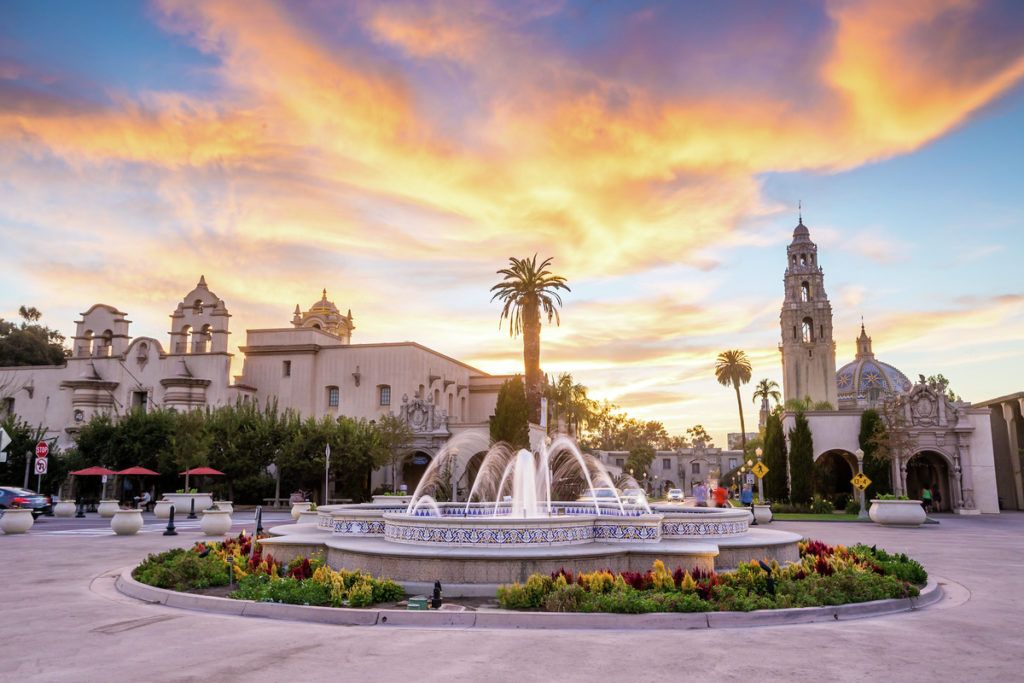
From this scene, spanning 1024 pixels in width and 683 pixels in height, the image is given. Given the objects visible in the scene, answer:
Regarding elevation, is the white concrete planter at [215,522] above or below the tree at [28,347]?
below

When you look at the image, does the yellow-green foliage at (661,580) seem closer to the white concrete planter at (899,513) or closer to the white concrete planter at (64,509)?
the white concrete planter at (899,513)

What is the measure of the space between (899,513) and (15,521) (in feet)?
110

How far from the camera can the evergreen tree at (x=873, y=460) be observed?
143ft

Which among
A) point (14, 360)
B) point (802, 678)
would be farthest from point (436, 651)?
point (14, 360)

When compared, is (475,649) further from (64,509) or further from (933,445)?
(933,445)

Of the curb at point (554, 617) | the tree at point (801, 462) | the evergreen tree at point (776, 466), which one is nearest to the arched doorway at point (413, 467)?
the evergreen tree at point (776, 466)

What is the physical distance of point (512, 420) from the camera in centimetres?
4144

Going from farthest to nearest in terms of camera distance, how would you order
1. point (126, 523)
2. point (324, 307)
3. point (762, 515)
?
point (324, 307) < point (762, 515) < point (126, 523)

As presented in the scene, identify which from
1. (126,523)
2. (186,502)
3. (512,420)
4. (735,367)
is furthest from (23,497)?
(735,367)

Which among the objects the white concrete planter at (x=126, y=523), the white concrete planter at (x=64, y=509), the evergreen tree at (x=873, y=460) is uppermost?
the evergreen tree at (x=873, y=460)

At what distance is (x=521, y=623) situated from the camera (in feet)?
31.2

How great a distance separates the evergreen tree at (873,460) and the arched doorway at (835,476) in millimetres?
2661

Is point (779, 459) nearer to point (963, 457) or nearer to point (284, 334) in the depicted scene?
point (963, 457)

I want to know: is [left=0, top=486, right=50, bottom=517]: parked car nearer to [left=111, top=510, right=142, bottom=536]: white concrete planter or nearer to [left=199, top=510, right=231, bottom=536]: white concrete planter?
[left=111, top=510, right=142, bottom=536]: white concrete planter
